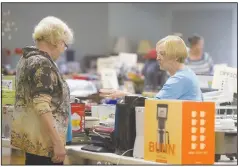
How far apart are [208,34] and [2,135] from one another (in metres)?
7.74

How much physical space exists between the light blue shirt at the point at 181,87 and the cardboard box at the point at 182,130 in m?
0.28

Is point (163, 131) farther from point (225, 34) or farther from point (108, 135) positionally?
point (225, 34)

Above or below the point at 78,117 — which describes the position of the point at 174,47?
above

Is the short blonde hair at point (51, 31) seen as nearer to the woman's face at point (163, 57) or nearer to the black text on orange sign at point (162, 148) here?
the woman's face at point (163, 57)

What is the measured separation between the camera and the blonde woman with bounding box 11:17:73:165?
2770 mm

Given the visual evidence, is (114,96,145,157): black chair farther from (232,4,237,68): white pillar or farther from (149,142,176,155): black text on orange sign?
(232,4,237,68): white pillar

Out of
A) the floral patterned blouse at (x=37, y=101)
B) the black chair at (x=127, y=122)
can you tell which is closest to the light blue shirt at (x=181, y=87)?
the black chair at (x=127, y=122)

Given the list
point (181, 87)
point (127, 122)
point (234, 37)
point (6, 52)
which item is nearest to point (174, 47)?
point (181, 87)

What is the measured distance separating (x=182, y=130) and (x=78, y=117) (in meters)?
1.00

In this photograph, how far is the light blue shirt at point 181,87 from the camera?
2.89m

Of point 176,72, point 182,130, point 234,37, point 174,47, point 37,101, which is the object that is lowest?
point 182,130

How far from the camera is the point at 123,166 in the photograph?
9.20 feet

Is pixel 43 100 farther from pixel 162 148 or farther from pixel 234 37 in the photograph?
pixel 234 37

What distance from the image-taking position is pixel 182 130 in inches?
99.7
